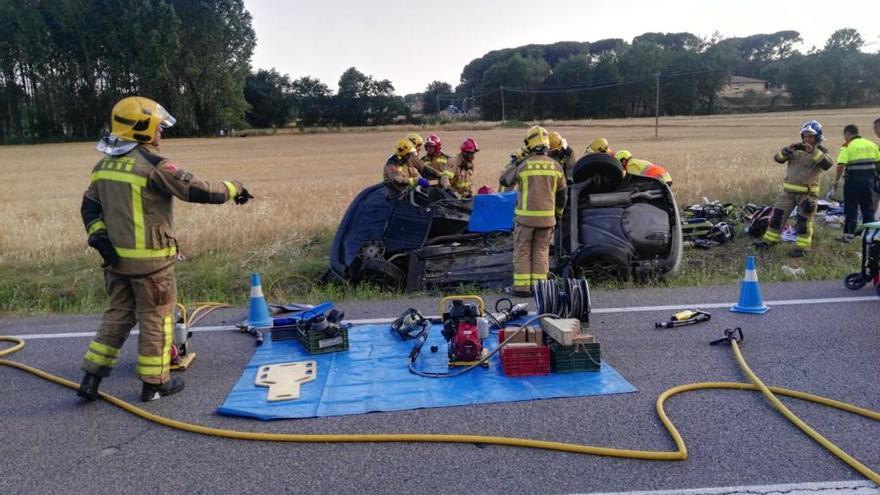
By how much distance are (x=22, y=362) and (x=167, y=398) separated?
1.68 meters

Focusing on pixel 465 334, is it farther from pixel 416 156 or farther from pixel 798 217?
pixel 798 217

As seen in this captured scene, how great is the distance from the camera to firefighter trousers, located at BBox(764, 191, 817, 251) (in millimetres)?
8922

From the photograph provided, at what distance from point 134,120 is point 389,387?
7.66ft

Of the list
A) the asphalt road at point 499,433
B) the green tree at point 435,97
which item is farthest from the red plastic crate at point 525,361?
the green tree at point 435,97

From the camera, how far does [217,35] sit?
65.0 metres

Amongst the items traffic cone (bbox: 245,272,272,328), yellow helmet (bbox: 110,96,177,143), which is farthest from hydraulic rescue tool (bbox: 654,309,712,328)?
yellow helmet (bbox: 110,96,177,143)

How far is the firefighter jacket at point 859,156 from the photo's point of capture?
379 inches

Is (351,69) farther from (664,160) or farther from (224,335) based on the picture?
(224,335)

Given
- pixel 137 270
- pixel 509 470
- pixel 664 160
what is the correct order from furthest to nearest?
1. pixel 664 160
2. pixel 137 270
3. pixel 509 470

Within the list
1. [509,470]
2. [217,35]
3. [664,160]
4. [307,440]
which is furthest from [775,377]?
[217,35]

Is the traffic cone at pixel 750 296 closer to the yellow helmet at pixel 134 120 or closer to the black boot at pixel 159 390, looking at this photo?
the black boot at pixel 159 390

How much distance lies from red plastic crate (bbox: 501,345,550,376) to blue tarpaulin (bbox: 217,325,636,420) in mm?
48

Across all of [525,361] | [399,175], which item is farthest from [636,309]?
[399,175]

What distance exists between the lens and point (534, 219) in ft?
22.5
